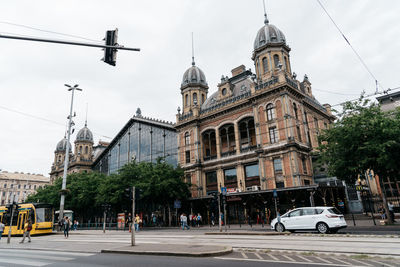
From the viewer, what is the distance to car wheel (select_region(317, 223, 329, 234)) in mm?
15375

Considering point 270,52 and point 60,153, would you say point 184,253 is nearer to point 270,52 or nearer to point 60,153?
point 270,52

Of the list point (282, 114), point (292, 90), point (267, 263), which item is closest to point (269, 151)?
point (282, 114)

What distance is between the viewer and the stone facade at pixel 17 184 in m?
102

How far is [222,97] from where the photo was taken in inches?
1547

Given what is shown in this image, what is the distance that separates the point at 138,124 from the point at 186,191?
73.2ft

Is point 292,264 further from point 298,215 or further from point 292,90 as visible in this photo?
point 292,90

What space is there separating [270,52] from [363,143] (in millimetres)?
19599

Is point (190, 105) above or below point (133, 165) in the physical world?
above

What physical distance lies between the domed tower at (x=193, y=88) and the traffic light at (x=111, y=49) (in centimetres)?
3474

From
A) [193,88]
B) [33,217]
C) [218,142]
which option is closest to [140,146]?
[193,88]

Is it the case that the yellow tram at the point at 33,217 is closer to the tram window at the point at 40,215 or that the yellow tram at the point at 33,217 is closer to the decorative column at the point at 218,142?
the tram window at the point at 40,215

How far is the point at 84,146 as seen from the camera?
228 ft

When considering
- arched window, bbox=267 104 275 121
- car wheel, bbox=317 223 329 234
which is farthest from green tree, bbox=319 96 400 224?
arched window, bbox=267 104 275 121

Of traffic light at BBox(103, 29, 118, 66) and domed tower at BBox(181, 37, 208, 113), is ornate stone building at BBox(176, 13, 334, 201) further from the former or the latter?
traffic light at BBox(103, 29, 118, 66)
